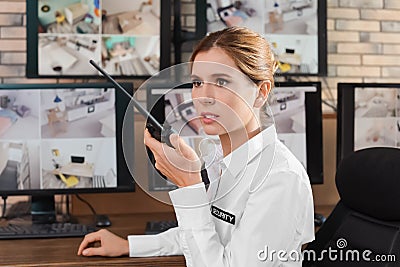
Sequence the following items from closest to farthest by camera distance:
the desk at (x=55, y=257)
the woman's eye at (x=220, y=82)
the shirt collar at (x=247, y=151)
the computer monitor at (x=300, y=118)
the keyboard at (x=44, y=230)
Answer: the woman's eye at (x=220, y=82) → the shirt collar at (x=247, y=151) → the desk at (x=55, y=257) → the keyboard at (x=44, y=230) → the computer monitor at (x=300, y=118)

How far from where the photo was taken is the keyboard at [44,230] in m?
1.93

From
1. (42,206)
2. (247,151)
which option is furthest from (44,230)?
(247,151)

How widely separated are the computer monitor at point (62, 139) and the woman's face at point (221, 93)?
0.80m

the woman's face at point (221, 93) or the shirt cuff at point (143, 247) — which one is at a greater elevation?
the woman's face at point (221, 93)

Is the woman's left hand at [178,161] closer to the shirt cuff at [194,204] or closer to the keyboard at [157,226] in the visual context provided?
the shirt cuff at [194,204]

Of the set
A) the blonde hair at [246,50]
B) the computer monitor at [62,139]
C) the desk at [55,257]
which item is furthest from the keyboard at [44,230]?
the blonde hair at [246,50]

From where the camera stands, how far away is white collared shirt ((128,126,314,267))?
1.33 m

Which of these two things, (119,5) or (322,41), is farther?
(322,41)

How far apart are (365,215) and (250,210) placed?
0.37m

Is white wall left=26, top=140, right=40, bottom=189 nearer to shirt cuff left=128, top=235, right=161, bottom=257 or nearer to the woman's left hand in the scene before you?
shirt cuff left=128, top=235, right=161, bottom=257

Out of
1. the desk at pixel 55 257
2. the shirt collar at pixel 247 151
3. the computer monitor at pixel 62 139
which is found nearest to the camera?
the shirt collar at pixel 247 151

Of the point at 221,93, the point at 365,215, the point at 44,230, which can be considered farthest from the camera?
the point at 44,230

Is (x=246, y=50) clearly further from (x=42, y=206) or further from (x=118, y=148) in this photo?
(x=42, y=206)

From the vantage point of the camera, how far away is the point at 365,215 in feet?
5.12
